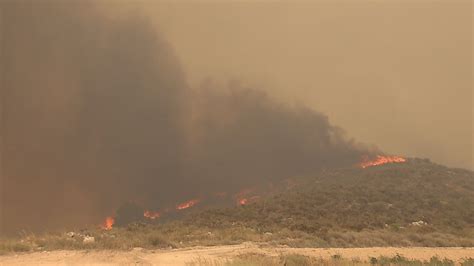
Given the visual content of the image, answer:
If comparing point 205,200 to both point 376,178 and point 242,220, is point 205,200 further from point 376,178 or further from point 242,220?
point 242,220

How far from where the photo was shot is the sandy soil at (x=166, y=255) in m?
16.2

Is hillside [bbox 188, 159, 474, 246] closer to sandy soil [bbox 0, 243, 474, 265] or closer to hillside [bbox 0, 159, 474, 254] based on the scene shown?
hillside [bbox 0, 159, 474, 254]

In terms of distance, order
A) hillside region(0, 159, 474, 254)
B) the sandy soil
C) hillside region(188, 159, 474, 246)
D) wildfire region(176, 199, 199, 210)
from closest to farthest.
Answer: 1. the sandy soil
2. hillside region(0, 159, 474, 254)
3. hillside region(188, 159, 474, 246)
4. wildfire region(176, 199, 199, 210)

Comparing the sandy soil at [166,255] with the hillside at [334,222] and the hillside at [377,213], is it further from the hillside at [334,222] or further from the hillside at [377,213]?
the hillside at [377,213]

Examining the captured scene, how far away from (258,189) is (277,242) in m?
53.4

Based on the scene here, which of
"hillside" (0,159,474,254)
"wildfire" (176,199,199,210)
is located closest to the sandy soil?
"hillside" (0,159,474,254)

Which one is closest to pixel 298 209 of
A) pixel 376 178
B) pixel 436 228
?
pixel 436 228

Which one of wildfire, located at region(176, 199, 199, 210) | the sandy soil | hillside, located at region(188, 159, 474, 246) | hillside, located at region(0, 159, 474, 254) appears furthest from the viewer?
wildfire, located at region(176, 199, 199, 210)

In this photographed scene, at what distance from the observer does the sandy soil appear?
16.2 metres

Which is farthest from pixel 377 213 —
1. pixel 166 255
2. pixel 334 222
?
pixel 166 255

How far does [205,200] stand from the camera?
241 feet

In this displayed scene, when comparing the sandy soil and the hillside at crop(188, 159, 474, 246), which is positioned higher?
the sandy soil

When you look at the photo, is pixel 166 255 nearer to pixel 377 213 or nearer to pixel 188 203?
pixel 377 213

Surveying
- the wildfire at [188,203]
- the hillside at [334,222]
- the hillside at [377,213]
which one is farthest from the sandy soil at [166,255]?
the wildfire at [188,203]
